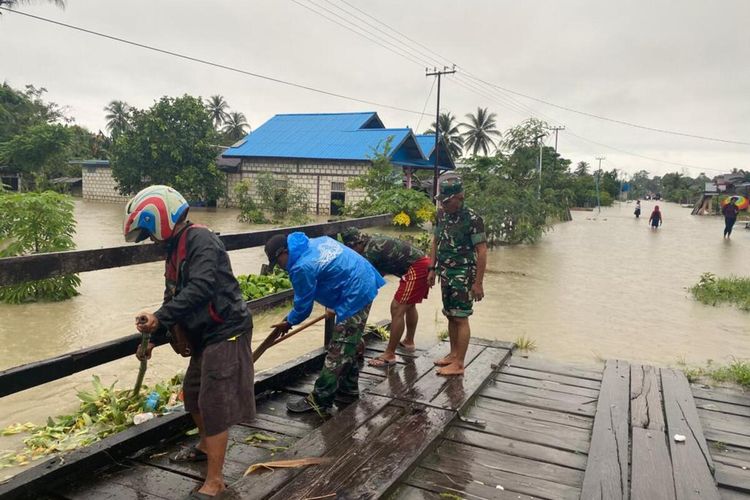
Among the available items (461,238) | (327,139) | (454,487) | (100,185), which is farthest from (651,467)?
(100,185)

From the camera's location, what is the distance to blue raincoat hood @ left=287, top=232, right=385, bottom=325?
3229 millimetres

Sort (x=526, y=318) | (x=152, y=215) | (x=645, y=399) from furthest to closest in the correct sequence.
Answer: (x=526, y=318) → (x=645, y=399) → (x=152, y=215)

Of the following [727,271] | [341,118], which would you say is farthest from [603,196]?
[727,271]

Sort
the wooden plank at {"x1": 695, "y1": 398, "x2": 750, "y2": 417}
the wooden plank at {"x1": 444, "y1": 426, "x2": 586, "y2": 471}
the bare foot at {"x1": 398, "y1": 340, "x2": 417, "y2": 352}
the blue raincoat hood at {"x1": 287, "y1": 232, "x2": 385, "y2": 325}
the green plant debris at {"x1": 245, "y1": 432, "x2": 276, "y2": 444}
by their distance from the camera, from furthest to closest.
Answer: the bare foot at {"x1": 398, "y1": 340, "x2": 417, "y2": 352} < the wooden plank at {"x1": 695, "y1": 398, "x2": 750, "y2": 417} < the blue raincoat hood at {"x1": 287, "y1": 232, "x2": 385, "y2": 325} < the green plant debris at {"x1": 245, "y1": 432, "x2": 276, "y2": 444} < the wooden plank at {"x1": 444, "y1": 426, "x2": 586, "y2": 471}

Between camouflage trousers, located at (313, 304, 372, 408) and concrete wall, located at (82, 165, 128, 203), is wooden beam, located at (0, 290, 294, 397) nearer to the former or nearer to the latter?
camouflage trousers, located at (313, 304, 372, 408)

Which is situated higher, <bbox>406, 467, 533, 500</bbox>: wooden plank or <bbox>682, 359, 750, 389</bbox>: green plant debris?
<bbox>406, 467, 533, 500</bbox>: wooden plank

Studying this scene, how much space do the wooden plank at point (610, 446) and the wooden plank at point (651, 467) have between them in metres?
0.05

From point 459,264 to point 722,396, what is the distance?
2.24 meters

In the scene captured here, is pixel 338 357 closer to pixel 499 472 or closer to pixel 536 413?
pixel 499 472

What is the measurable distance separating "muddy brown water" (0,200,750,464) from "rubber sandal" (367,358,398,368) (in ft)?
6.05

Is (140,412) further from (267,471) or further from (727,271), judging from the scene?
(727,271)

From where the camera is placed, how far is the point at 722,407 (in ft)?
12.7

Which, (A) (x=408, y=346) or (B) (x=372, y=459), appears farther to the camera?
(A) (x=408, y=346)

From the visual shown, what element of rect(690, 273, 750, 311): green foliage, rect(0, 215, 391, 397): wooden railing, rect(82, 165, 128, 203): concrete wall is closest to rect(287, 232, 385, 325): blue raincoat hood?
rect(0, 215, 391, 397): wooden railing
